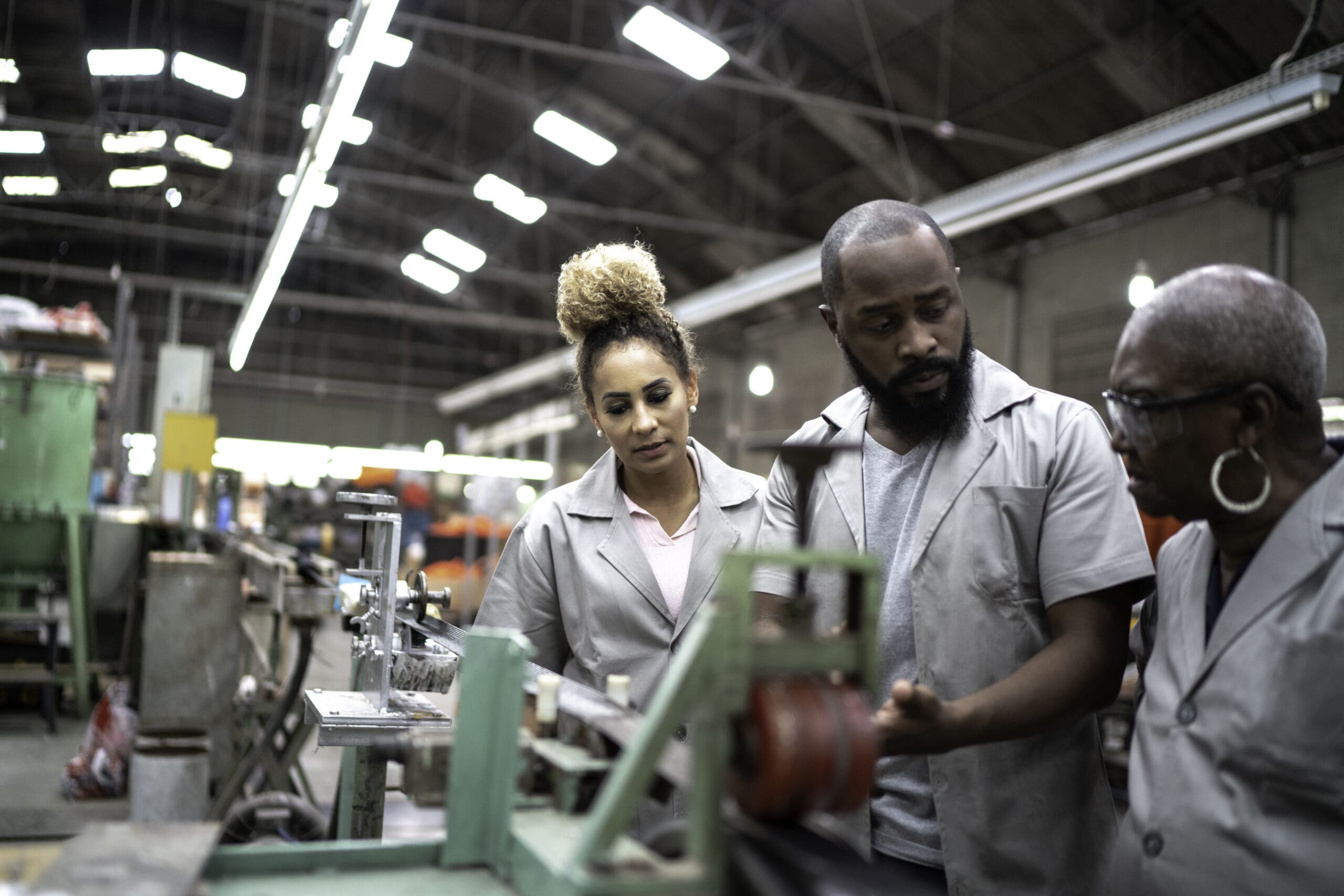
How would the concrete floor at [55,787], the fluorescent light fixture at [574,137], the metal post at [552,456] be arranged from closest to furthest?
the concrete floor at [55,787] < the fluorescent light fixture at [574,137] < the metal post at [552,456]

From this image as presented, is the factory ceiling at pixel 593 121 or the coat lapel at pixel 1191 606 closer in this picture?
the coat lapel at pixel 1191 606

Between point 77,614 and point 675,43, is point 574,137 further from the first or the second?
point 77,614

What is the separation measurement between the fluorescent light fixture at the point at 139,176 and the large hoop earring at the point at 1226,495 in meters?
12.1

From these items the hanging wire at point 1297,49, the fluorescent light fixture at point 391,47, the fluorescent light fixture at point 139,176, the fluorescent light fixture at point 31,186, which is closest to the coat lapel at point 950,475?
the hanging wire at point 1297,49

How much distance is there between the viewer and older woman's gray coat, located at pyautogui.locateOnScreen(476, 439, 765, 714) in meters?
1.83

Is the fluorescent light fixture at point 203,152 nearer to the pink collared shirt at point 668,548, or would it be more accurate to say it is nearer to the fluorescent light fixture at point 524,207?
the fluorescent light fixture at point 524,207

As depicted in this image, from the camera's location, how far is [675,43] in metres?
8.17

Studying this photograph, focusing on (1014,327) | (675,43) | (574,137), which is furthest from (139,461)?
(1014,327)

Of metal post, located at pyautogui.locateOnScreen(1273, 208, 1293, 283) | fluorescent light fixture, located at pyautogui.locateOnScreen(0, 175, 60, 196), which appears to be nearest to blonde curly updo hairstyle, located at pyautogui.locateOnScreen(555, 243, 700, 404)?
metal post, located at pyautogui.locateOnScreen(1273, 208, 1293, 283)

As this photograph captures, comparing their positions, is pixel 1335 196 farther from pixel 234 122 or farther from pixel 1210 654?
pixel 234 122

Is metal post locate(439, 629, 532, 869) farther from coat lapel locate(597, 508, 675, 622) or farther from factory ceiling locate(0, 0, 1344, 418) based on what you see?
factory ceiling locate(0, 0, 1344, 418)

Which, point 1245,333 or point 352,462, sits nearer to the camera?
point 1245,333

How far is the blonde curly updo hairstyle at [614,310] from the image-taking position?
1.95 m

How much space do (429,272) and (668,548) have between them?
43.1 ft
